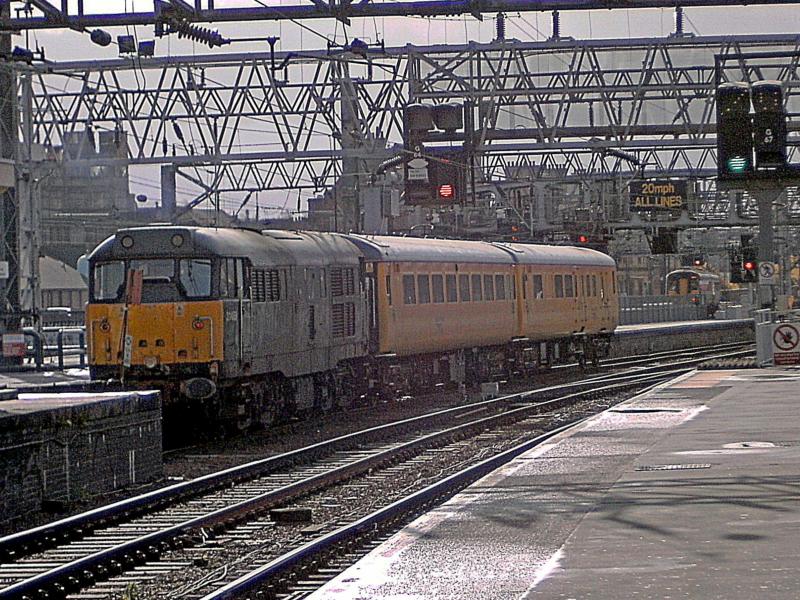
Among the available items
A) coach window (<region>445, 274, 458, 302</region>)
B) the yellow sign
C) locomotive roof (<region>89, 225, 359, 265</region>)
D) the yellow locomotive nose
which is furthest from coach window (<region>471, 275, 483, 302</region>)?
the yellow sign

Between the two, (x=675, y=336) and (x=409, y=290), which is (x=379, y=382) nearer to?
(x=409, y=290)

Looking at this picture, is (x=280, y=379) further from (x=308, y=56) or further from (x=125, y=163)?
(x=125, y=163)

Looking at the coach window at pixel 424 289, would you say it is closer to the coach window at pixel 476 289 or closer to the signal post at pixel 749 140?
the coach window at pixel 476 289

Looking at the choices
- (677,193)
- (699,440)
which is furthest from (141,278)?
(677,193)

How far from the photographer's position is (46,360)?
42.8 meters

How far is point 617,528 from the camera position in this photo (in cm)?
1102

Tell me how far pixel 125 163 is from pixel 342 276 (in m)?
22.0

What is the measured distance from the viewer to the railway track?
36.6ft

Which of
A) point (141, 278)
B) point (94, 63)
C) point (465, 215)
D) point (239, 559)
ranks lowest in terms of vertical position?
point (239, 559)

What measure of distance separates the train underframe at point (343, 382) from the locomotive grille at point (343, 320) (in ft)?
2.06

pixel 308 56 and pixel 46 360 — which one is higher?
pixel 308 56

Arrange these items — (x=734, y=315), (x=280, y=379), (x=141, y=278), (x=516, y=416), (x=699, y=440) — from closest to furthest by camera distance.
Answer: (x=699, y=440) → (x=141, y=278) → (x=280, y=379) → (x=516, y=416) → (x=734, y=315)

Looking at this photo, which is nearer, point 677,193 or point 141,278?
point 141,278

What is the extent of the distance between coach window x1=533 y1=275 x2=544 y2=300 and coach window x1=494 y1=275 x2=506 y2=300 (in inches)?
80.5
